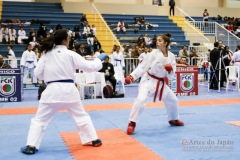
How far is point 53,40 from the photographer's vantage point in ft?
15.4

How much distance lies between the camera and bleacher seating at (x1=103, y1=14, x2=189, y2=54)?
2105 cm

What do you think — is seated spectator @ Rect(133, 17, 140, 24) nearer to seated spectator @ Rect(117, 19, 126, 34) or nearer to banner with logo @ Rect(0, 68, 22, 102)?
seated spectator @ Rect(117, 19, 126, 34)

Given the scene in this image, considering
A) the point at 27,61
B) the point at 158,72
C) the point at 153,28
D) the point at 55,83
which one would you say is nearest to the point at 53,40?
the point at 55,83

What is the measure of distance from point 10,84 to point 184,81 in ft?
17.5

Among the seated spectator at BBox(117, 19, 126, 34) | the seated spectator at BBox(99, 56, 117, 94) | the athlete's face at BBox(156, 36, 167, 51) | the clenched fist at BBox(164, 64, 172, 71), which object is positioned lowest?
the seated spectator at BBox(99, 56, 117, 94)

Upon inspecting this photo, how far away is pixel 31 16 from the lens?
20812 mm

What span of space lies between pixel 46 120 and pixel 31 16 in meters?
17.3

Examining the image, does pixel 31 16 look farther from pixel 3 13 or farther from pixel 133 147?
pixel 133 147

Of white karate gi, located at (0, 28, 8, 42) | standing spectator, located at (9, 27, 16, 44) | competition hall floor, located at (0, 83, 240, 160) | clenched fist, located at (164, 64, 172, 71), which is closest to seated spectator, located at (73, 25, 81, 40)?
standing spectator, located at (9, 27, 16, 44)

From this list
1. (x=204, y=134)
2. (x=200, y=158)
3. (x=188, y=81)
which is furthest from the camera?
(x=188, y=81)

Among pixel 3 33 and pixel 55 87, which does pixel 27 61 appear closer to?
pixel 3 33

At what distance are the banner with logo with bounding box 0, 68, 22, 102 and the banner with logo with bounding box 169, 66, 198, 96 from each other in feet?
15.2

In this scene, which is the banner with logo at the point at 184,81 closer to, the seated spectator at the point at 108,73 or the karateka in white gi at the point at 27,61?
the seated spectator at the point at 108,73

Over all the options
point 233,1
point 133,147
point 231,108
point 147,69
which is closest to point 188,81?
point 231,108
